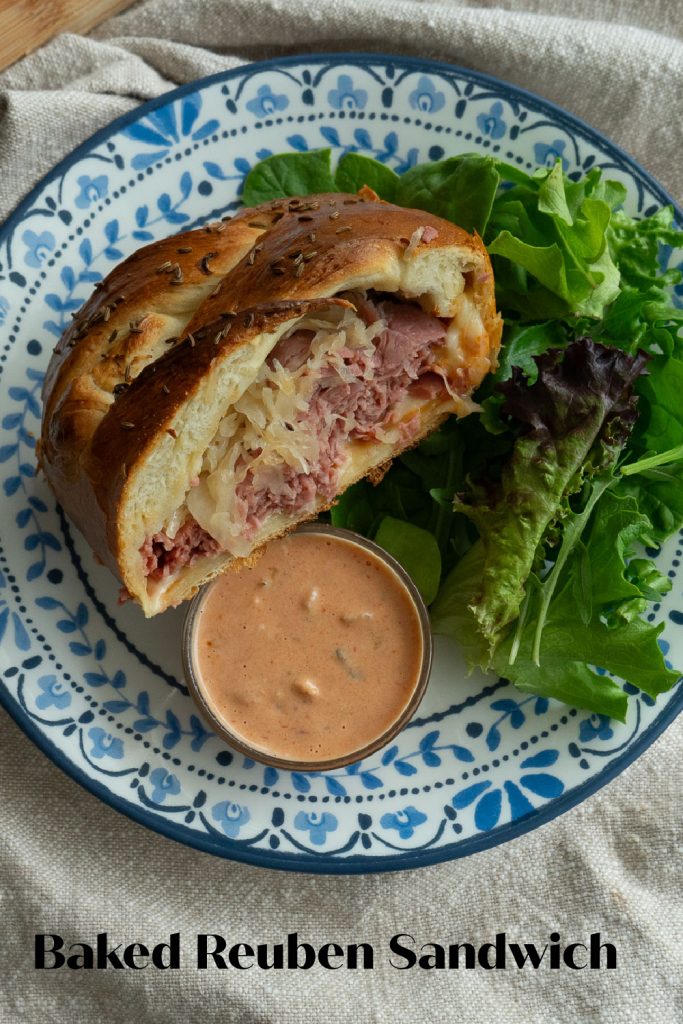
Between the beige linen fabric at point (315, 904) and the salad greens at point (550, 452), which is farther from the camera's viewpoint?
the beige linen fabric at point (315, 904)

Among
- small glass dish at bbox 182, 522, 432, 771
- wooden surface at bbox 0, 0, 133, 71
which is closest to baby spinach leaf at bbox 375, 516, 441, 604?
small glass dish at bbox 182, 522, 432, 771

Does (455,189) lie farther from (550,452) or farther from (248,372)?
(248,372)

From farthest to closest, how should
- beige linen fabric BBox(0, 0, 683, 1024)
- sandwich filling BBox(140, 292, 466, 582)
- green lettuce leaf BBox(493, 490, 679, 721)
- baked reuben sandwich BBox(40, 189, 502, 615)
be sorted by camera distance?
beige linen fabric BBox(0, 0, 683, 1024), green lettuce leaf BBox(493, 490, 679, 721), sandwich filling BBox(140, 292, 466, 582), baked reuben sandwich BBox(40, 189, 502, 615)

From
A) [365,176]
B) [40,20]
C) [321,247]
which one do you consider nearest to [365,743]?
[321,247]

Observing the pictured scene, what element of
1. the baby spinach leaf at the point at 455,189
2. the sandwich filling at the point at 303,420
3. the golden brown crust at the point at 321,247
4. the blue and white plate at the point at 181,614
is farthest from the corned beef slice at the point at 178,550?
the baby spinach leaf at the point at 455,189

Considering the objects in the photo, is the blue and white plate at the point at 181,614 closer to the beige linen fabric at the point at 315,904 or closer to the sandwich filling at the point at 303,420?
the beige linen fabric at the point at 315,904

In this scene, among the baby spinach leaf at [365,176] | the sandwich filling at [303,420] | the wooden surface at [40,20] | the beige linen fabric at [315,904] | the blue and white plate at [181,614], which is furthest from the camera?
the wooden surface at [40,20]

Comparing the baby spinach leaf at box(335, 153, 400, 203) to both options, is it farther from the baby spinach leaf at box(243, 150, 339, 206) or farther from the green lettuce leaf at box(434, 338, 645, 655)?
the green lettuce leaf at box(434, 338, 645, 655)
